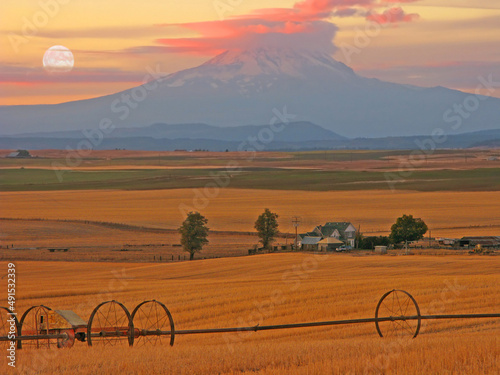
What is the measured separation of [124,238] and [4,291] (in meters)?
32.3

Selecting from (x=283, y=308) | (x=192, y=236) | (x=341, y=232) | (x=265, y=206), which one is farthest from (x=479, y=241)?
(x=265, y=206)

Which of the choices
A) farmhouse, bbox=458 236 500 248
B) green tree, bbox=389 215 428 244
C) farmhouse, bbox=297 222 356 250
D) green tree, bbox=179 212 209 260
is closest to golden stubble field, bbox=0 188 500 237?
green tree, bbox=389 215 428 244

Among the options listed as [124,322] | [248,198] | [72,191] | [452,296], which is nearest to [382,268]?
[452,296]

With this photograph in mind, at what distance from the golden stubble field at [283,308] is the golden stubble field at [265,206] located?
24.8 m

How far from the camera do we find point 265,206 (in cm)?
9544

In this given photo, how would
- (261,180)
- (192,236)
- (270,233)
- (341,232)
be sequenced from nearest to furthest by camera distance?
1. (192,236)
2. (270,233)
3. (341,232)
4. (261,180)

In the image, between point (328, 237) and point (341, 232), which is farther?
point (341, 232)

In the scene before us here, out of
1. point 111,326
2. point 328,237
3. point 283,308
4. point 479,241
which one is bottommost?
→ point 111,326

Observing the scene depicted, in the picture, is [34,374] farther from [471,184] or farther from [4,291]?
[471,184]

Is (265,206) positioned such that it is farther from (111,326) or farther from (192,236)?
(111,326)

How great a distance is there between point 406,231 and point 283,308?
36.7 metres

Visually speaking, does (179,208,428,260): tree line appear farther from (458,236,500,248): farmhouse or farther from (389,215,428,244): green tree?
(458,236,500,248): farmhouse

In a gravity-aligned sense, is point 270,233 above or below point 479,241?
above

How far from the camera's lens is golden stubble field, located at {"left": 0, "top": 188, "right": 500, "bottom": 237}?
253ft
